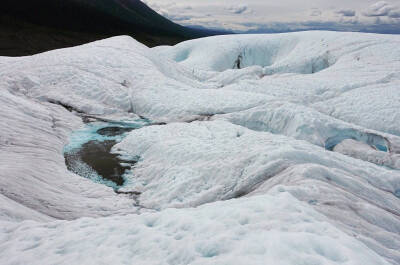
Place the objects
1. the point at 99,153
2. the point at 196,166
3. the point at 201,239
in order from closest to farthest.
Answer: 1. the point at 201,239
2. the point at 196,166
3. the point at 99,153

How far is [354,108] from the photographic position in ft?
56.2

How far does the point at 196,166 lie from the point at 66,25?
118 meters

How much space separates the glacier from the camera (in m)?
4.61

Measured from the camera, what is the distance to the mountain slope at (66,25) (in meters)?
85.8

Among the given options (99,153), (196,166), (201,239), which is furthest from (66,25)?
(201,239)

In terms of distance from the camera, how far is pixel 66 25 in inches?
4309

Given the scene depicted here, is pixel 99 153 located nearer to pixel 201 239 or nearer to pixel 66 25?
pixel 201 239

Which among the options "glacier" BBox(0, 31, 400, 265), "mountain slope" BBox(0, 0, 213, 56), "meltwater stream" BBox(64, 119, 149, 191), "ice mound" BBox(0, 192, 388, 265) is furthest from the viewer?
"mountain slope" BBox(0, 0, 213, 56)

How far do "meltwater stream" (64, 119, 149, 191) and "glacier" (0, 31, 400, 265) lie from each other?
192 millimetres

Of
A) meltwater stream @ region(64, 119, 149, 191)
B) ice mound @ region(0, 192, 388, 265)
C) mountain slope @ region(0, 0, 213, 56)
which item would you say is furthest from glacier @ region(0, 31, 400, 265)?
mountain slope @ region(0, 0, 213, 56)

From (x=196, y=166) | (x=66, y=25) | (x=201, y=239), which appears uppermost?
(x=66, y=25)

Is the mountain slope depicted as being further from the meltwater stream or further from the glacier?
the meltwater stream

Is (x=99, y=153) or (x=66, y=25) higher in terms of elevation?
(x=66, y=25)

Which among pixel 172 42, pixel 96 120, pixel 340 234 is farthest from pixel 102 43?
pixel 172 42
